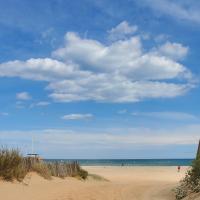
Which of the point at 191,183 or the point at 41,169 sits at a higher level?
the point at 41,169

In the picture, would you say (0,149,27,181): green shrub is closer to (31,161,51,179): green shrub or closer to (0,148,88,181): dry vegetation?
(0,148,88,181): dry vegetation

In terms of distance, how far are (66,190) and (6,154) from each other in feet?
9.15

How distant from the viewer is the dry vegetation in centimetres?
1820

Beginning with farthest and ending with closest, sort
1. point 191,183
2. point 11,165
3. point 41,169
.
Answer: point 41,169
point 11,165
point 191,183

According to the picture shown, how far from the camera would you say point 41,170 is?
22250 millimetres

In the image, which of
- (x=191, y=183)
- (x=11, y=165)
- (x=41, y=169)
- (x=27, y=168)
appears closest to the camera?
(x=191, y=183)

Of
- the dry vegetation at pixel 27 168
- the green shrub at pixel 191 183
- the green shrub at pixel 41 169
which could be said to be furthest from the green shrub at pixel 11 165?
the green shrub at pixel 191 183

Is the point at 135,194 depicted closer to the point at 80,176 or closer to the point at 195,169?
the point at 195,169

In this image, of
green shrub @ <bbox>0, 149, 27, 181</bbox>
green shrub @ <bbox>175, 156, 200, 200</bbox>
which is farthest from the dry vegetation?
green shrub @ <bbox>175, 156, 200, 200</bbox>

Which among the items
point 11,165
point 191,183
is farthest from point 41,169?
point 191,183

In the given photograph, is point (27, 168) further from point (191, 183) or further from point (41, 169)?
point (191, 183)

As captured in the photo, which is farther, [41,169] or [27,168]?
[41,169]

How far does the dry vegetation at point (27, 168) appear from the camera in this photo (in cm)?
1820

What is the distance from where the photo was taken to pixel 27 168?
21.0m
